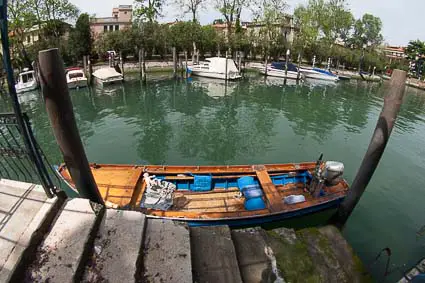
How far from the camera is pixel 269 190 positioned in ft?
21.9

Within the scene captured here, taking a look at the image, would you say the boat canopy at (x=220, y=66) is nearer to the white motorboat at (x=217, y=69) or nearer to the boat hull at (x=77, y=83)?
the white motorboat at (x=217, y=69)

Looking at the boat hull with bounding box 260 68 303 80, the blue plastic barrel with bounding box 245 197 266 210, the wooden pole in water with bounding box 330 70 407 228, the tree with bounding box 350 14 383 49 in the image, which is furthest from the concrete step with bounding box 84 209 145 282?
the tree with bounding box 350 14 383 49

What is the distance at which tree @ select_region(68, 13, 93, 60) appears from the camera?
3147cm

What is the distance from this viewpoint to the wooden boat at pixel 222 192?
19.3 ft

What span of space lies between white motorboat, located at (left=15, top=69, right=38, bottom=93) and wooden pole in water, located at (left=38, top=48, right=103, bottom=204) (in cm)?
2118

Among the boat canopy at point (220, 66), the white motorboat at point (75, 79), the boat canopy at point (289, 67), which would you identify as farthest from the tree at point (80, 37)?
the boat canopy at point (289, 67)

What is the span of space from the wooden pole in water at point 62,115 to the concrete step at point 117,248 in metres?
1.70

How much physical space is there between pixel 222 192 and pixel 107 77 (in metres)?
20.9

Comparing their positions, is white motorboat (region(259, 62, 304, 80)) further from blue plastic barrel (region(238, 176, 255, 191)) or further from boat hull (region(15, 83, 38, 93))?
blue plastic barrel (region(238, 176, 255, 191))

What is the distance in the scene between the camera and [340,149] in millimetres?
12930

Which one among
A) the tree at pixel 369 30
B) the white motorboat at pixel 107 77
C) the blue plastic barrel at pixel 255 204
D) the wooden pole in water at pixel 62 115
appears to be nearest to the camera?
the wooden pole in water at pixel 62 115

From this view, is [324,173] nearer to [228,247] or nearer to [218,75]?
[228,247]

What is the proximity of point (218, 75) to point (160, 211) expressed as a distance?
24327 mm

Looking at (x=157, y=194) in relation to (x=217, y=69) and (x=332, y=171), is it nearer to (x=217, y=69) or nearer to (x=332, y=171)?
(x=332, y=171)
